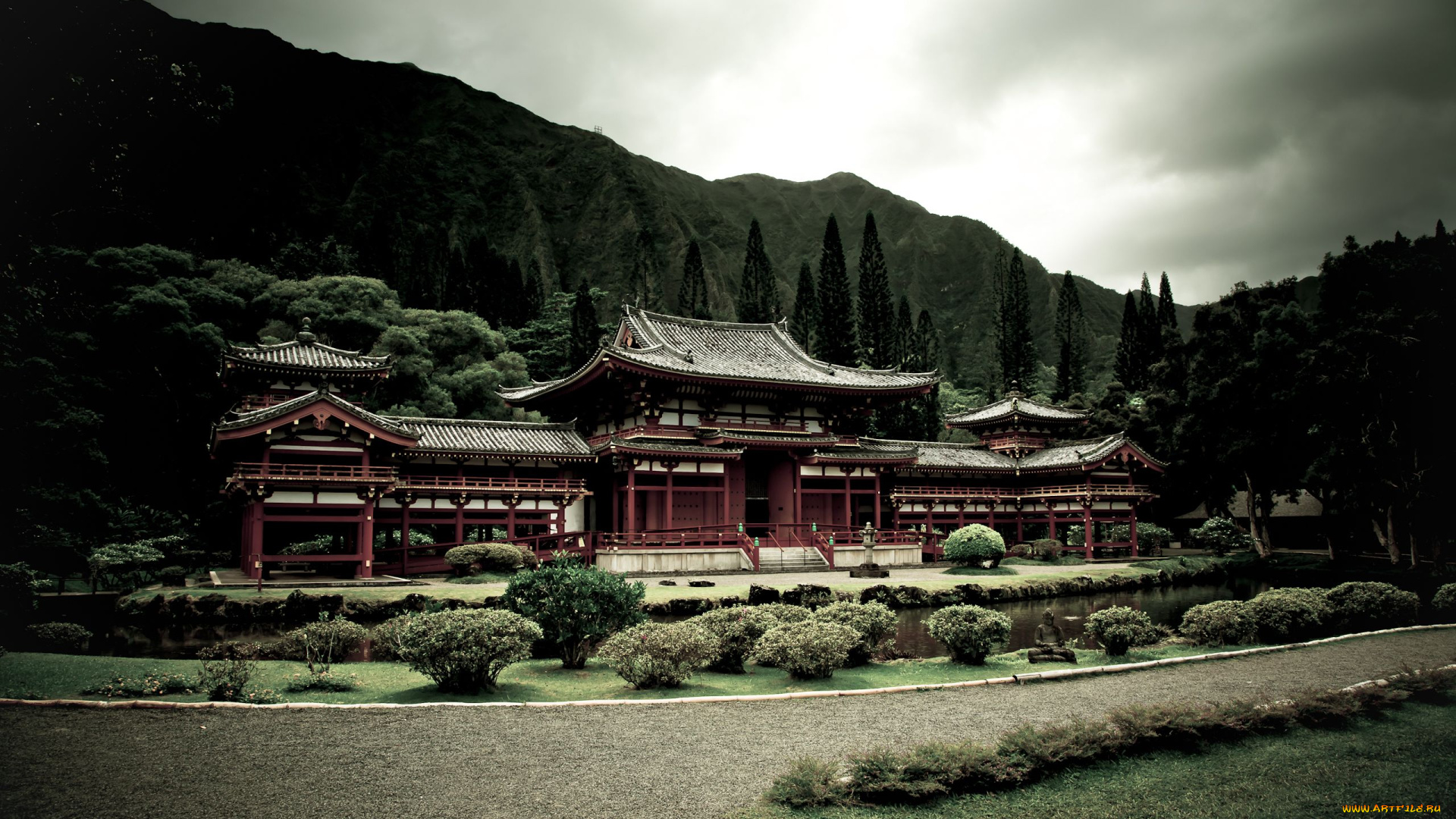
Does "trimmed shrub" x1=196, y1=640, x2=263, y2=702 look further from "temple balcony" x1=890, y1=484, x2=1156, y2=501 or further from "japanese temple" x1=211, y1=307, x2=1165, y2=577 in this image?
"temple balcony" x1=890, y1=484, x2=1156, y2=501

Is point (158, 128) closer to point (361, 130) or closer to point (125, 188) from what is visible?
point (125, 188)

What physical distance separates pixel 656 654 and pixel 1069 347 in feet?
254

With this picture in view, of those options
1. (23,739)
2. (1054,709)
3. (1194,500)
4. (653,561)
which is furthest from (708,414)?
(1194,500)

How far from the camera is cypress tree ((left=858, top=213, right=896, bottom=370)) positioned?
218ft

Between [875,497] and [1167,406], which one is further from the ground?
[1167,406]

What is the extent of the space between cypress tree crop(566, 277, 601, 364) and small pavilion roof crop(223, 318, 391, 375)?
36.4m

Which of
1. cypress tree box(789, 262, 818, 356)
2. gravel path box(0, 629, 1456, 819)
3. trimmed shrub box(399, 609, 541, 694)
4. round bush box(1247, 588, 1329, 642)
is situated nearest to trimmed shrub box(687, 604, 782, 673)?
gravel path box(0, 629, 1456, 819)

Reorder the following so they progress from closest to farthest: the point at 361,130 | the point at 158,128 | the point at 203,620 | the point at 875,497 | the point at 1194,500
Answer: the point at 158,128 < the point at 203,620 < the point at 875,497 < the point at 1194,500 < the point at 361,130

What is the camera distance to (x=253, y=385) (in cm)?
2798

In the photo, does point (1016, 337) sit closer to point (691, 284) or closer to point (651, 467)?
point (691, 284)

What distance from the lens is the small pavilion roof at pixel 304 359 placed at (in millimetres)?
26812

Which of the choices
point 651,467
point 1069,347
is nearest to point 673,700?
point 651,467

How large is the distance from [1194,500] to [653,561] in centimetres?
3515

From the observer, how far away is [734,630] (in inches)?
516
